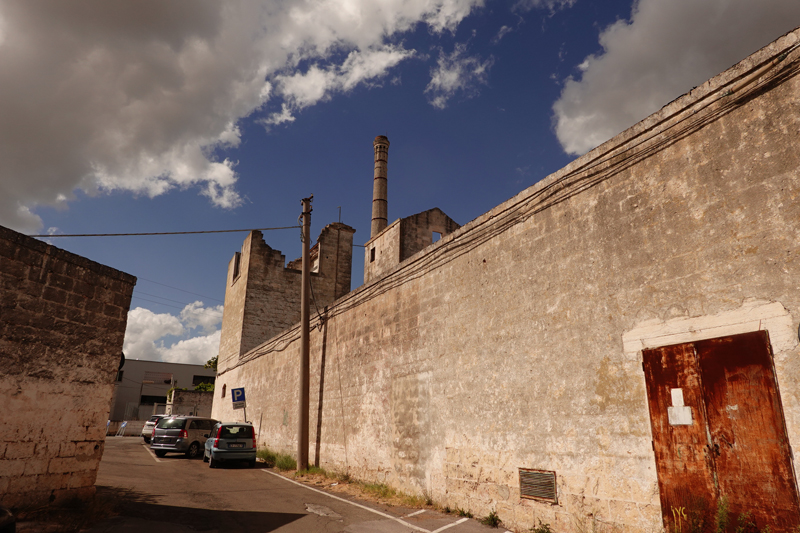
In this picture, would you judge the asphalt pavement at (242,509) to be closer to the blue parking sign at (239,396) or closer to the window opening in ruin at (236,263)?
the blue parking sign at (239,396)

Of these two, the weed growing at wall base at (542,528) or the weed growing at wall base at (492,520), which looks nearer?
the weed growing at wall base at (542,528)

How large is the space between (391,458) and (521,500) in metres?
4.03

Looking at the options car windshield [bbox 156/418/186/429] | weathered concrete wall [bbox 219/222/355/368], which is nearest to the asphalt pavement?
car windshield [bbox 156/418/186/429]

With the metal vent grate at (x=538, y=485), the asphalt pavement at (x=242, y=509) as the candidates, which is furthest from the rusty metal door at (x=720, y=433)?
the asphalt pavement at (x=242, y=509)

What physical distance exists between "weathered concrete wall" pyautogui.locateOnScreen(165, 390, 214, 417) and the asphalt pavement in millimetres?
22898

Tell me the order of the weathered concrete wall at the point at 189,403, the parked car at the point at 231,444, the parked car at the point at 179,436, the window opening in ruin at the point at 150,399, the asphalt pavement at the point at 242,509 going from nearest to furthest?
the asphalt pavement at the point at 242,509, the parked car at the point at 231,444, the parked car at the point at 179,436, the weathered concrete wall at the point at 189,403, the window opening in ruin at the point at 150,399

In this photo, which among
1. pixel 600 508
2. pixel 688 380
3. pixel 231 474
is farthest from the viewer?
pixel 231 474

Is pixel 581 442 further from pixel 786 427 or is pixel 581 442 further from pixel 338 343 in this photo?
pixel 338 343

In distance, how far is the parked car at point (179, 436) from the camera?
18250 mm

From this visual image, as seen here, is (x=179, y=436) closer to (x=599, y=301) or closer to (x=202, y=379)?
(x=599, y=301)

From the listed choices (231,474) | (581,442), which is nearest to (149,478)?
(231,474)

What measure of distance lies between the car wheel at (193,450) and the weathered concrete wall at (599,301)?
1095cm

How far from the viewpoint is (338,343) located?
14273 mm

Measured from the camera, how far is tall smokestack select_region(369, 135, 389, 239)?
114 ft
